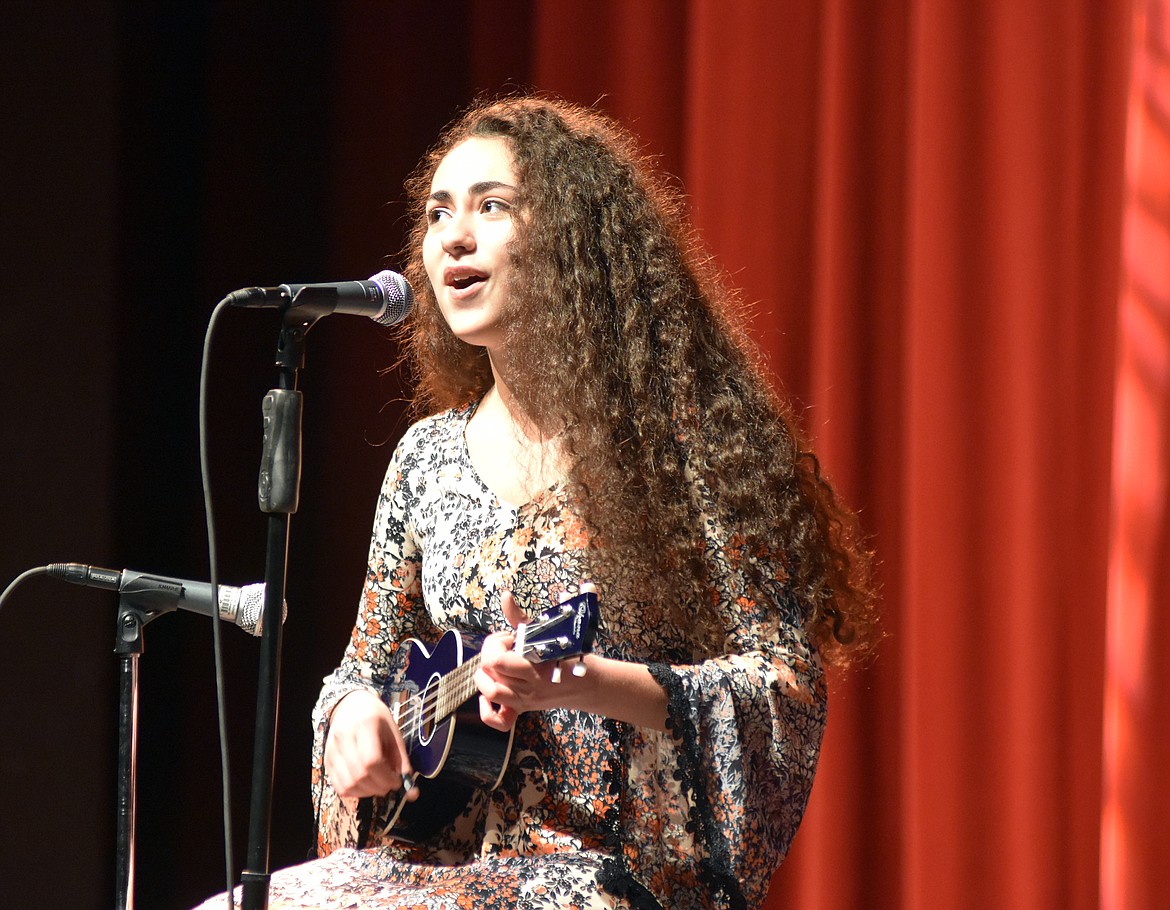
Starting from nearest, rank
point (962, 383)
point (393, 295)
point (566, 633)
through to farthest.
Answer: point (566, 633), point (393, 295), point (962, 383)

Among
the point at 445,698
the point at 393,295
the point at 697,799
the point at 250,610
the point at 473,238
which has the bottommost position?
the point at 697,799

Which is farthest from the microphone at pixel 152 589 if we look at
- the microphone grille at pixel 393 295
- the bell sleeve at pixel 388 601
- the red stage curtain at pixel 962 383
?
the red stage curtain at pixel 962 383

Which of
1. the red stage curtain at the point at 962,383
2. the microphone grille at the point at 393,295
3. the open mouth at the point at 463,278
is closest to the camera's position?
the microphone grille at the point at 393,295

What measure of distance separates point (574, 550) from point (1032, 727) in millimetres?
999

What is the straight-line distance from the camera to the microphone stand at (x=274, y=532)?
4.25 feet

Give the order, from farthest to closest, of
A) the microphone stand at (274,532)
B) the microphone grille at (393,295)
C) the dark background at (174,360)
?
the dark background at (174,360) → the microphone grille at (393,295) → the microphone stand at (274,532)

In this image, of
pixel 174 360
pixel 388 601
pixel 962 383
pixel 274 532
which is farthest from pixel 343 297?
pixel 174 360

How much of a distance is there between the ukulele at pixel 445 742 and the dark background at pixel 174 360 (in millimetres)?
1368

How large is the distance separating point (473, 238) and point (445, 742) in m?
0.71

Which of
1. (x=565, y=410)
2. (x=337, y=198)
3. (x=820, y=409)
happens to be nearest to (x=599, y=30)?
(x=337, y=198)

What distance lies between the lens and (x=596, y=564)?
68.7 inches

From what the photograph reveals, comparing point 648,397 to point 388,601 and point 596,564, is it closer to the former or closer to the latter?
point 596,564

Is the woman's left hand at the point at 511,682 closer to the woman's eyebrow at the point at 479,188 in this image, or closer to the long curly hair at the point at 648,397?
the long curly hair at the point at 648,397

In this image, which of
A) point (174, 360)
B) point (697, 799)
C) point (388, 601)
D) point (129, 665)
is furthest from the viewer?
point (174, 360)
